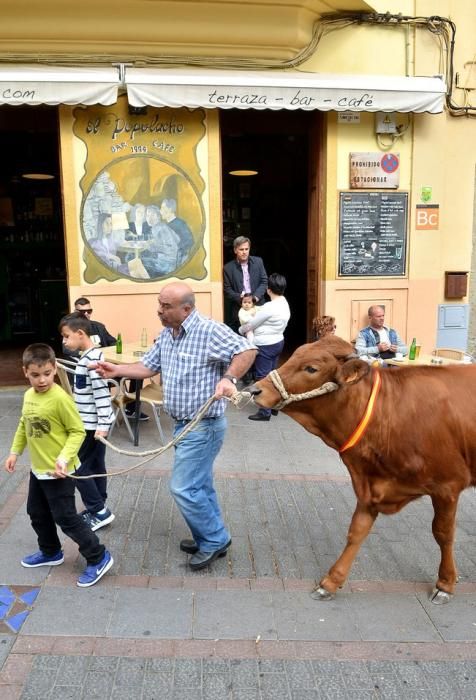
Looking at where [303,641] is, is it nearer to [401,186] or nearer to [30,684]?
[30,684]

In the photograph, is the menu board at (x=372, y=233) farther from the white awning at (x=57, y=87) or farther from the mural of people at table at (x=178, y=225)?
the white awning at (x=57, y=87)

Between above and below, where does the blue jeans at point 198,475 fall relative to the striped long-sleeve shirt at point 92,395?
below

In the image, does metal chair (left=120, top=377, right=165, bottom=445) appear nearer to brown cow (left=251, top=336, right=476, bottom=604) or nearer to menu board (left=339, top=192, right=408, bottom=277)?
brown cow (left=251, top=336, right=476, bottom=604)

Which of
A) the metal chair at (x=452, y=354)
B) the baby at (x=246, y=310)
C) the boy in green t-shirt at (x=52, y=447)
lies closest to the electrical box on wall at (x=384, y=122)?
the baby at (x=246, y=310)

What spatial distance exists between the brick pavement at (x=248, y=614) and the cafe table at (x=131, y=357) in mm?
1159

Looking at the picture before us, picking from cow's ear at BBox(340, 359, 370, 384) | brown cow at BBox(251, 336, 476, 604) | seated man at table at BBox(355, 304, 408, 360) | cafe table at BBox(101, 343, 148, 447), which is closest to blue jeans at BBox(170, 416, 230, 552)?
brown cow at BBox(251, 336, 476, 604)

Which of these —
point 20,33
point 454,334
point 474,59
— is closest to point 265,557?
point 454,334

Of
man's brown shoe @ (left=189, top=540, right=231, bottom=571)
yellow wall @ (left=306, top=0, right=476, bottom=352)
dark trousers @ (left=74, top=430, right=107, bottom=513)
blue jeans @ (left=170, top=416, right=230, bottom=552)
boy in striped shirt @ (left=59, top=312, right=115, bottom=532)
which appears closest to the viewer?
blue jeans @ (left=170, top=416, right=230, bottom=552)

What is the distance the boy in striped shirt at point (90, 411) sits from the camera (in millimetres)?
3775

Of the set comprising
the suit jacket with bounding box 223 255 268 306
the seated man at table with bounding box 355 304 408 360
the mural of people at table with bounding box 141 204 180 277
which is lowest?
the seated man at table with bounding box 355 304 408 360

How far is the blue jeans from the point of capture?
3436 millimetres

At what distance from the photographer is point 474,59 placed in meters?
7.86

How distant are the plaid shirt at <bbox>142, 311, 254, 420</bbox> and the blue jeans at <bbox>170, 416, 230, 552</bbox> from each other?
11 cm

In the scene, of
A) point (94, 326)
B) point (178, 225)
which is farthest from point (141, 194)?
point (94, 326)
